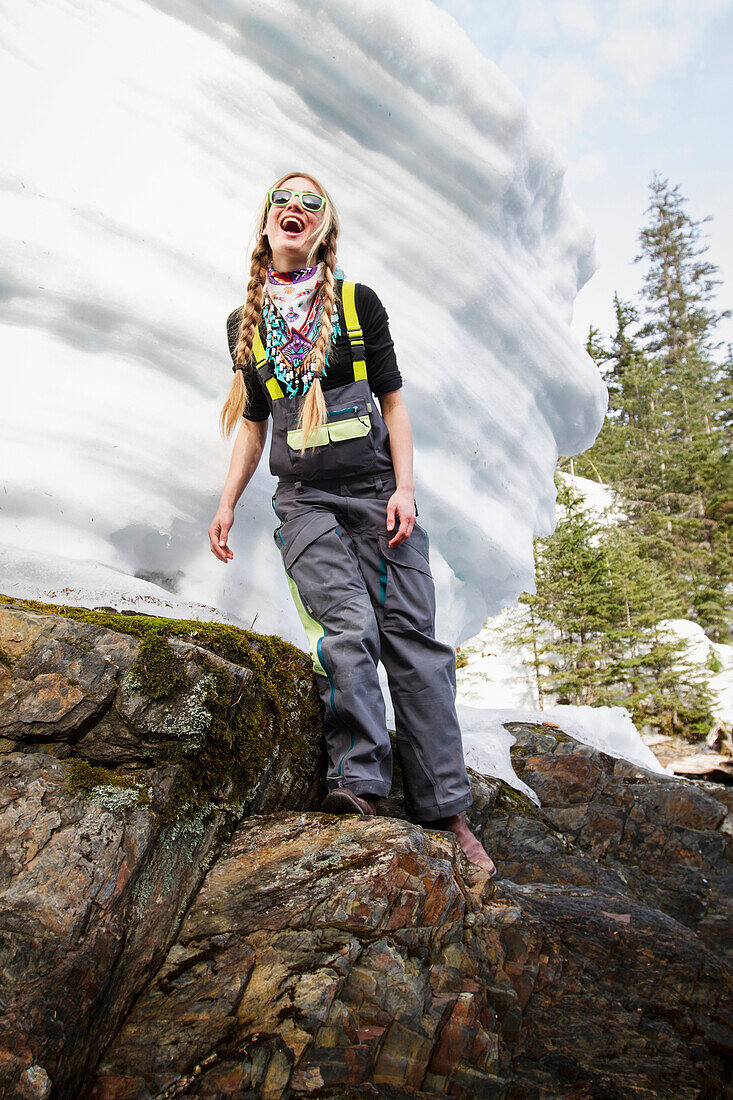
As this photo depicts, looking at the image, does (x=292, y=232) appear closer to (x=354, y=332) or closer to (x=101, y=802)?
(x=354, y=332)

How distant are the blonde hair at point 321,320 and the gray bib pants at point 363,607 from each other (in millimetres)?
70

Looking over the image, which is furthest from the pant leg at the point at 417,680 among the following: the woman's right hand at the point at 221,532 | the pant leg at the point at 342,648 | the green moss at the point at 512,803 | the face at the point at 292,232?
the face at the point at 292,232

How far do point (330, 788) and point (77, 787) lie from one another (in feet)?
3.04

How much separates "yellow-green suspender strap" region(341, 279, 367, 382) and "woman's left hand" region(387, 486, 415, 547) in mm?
489

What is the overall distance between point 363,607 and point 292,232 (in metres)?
1.51

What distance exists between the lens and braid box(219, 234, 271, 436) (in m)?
2.67

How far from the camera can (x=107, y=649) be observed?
175cm

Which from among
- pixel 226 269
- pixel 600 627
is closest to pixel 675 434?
pixel 600 627

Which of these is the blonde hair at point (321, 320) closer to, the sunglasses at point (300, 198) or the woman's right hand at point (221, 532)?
the sunglasses at point (300, 198)

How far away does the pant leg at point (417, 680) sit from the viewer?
2318 mm

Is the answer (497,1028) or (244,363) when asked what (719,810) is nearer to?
(497,1028)

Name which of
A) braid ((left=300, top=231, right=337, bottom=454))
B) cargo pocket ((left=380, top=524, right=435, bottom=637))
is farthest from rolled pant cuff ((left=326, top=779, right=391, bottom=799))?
braid ((left=300, top=231, right=337, bottom=454))

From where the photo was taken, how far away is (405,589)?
8.10 ft

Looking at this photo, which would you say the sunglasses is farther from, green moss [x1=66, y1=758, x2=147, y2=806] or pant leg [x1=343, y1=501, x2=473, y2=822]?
green moss [x1=66, y1=758, x2=147, y2=806]
